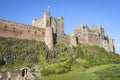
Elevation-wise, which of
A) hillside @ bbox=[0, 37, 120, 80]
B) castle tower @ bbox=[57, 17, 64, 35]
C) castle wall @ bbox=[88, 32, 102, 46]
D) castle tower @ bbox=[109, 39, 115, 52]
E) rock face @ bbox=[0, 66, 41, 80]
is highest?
castle tower @ bbox=[57, 17, 64, 35]

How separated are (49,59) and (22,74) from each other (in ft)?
34.0

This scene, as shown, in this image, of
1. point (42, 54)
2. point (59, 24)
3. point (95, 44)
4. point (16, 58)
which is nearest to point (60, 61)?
point (42, 54)

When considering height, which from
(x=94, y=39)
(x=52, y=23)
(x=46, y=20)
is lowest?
(x=94, y=39)

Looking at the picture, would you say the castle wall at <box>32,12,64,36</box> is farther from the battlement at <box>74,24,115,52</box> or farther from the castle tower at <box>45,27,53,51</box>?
the battlement at <box>74,24,115,52</box>

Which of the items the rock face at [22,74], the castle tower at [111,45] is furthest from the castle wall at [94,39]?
the rock face at [22,74]

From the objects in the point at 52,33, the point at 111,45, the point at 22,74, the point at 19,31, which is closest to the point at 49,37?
the point at 52,33

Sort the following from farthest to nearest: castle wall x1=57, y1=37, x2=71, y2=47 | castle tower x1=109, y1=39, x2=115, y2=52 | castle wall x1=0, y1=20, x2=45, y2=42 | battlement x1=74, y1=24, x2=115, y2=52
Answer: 1. castle tower x1=109, y1=39, x2=115, y2=52
2. battlement x1=74, y1=24, x2=115, y2=52
3. castle wall x1=57, y1=37, x2=71, y2=47
4. castle wall x1=0, y1=20, x2=45, y2=42

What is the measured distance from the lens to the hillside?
6009 centimetres

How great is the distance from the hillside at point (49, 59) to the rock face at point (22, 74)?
3.87 feet

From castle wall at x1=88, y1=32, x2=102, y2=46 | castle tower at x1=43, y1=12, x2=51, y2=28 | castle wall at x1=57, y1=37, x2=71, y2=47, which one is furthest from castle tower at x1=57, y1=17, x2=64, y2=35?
castle wall at x1=88, y1=32, x2=102, y2=46

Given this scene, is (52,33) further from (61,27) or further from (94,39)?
(94,39)

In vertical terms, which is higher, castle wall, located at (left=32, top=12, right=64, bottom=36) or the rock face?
castle wall, located at (left=32, top=12, right=64, bottom=36)

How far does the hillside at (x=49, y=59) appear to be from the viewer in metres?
60.1

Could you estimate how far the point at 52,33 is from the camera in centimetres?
7100
